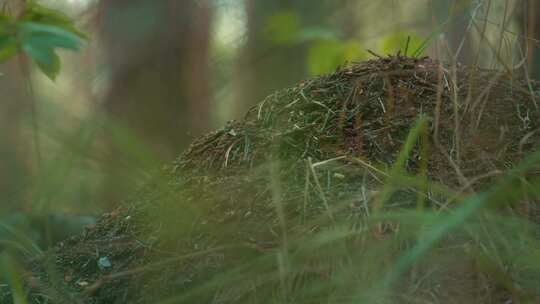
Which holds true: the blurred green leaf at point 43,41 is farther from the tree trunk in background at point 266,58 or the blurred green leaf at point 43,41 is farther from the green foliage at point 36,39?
the tree trunk in background at point 266,58

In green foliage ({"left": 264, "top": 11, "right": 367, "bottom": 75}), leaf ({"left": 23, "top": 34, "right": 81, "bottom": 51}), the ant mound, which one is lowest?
the ant mound

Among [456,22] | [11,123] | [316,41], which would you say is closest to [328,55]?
[316,41]

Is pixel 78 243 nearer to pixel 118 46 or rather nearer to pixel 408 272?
pixel 408 272

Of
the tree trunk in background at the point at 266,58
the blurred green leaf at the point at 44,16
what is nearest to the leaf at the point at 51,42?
the blurred green leaf at the point at 44,16

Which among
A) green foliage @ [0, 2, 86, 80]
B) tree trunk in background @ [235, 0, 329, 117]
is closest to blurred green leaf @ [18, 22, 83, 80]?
green foliage @ [0, 2, 86, 80]

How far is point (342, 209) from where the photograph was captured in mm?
1467

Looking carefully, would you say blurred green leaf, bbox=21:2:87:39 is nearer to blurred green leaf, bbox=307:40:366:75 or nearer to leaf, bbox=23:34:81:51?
leaf, bbox=23:34:81:51

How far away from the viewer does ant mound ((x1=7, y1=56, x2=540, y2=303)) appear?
124 cm

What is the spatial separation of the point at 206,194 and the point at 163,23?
312 cm

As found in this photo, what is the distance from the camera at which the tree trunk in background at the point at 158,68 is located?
175 inches

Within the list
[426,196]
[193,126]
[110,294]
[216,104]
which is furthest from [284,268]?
[216,104]

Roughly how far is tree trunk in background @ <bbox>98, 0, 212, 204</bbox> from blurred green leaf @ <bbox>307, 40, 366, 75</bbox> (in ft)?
5.95

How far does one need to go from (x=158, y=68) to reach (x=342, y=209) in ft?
10.5

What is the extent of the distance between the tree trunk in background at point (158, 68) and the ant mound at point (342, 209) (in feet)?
7.89
